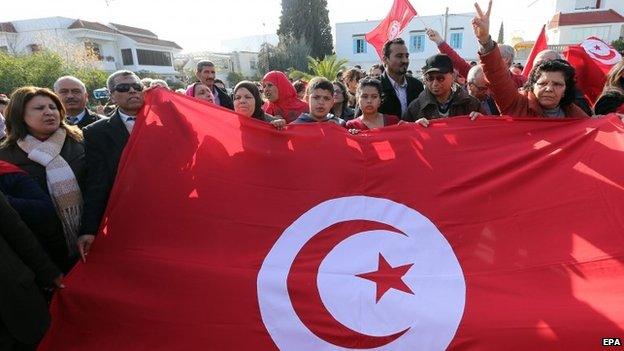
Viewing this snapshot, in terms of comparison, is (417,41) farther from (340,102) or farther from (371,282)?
(371,282)

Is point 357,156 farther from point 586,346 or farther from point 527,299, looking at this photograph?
point 586,346

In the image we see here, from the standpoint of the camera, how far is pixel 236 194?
8.57 feet

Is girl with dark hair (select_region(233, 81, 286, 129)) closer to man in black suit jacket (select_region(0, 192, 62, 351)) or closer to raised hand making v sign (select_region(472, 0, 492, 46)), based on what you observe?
raised hand making v sign (select_region(472, 0, 492, 46))

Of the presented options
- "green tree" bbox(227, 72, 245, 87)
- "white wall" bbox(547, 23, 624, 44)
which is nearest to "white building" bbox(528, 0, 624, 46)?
"white wall" bbox(547, 23, 624, 44)

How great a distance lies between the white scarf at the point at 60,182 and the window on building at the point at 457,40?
37.1m

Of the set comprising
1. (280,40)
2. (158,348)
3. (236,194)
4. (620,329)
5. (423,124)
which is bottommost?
(158,348)

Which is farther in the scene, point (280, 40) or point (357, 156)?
point (280, 40)

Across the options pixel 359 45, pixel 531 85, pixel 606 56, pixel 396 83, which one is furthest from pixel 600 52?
pixel 359 45

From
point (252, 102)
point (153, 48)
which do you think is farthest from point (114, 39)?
point (252, 102)

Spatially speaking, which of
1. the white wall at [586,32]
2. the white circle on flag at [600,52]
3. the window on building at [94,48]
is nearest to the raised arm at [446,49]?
the white circle on flag at [600,52]

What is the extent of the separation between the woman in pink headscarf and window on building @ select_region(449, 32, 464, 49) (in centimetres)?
3419

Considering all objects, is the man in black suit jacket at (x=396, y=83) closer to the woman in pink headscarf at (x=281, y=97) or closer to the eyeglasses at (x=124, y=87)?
the woman in pink headscarf at (x=281, y=97)

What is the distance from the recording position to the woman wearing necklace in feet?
10.7

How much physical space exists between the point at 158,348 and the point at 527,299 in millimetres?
2061
